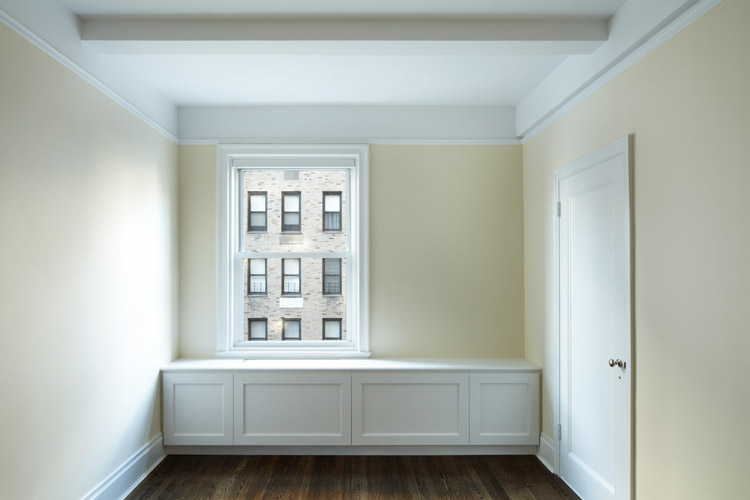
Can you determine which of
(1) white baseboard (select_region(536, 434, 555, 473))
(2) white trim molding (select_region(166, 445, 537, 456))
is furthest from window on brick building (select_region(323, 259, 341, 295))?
(1) white baseboard (select_region(536, 434, 555, 473))

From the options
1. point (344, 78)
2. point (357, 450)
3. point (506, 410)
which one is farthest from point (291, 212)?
point (506, 410)

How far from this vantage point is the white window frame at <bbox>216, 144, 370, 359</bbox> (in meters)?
4.37

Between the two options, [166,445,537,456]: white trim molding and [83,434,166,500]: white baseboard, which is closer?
[83,434,166,500]: white baseboard

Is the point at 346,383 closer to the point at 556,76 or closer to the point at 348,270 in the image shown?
the point at 348,270

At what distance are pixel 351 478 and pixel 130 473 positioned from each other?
1.40 m

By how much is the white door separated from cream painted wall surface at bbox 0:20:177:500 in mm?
2763

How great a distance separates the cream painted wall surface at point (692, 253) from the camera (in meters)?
1.94

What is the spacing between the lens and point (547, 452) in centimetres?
384

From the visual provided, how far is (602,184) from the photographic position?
2.98 meters

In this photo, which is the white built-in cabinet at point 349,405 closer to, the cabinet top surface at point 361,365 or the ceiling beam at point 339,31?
the cabinet top surface at point 361,365

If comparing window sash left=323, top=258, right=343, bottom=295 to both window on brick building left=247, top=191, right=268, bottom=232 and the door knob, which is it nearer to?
window on brick building left=247, top=191, right=268, bottom=232

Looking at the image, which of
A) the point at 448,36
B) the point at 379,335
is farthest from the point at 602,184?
the point at 379,335

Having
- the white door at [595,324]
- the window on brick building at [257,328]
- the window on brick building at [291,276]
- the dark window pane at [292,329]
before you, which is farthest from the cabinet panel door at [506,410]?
the window on brick building at [257,328]

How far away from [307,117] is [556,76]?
1910 mm
